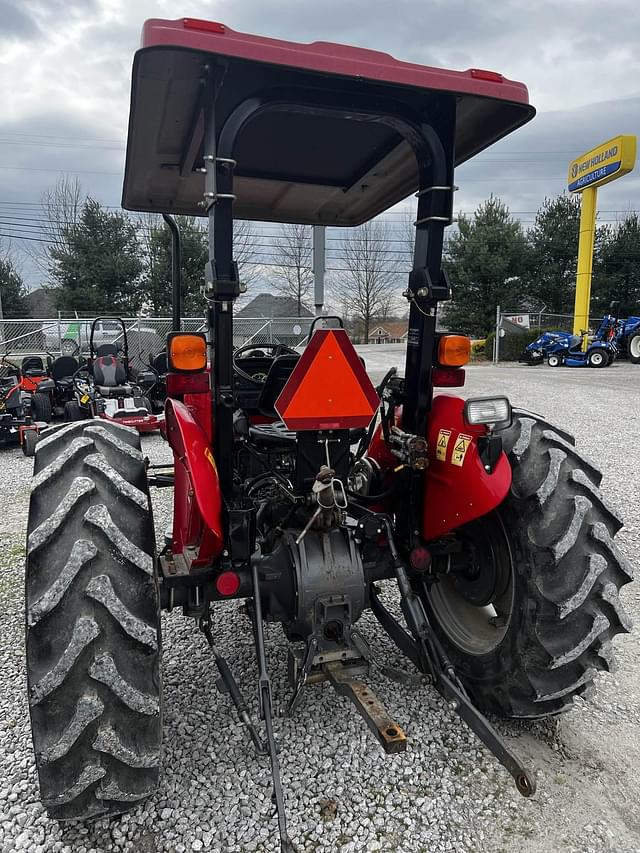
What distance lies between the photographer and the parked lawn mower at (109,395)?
31.5 ft

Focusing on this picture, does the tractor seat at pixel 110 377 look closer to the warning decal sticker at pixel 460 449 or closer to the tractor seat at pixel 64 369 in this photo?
the tractor seat at pixel 64 369

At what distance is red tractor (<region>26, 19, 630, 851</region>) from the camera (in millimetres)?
1874

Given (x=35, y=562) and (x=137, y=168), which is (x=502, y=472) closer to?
(x=35, y=562)

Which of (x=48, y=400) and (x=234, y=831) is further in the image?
(x=48, y=400)

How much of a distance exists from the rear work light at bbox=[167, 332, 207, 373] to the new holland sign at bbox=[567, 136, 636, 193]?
2622 cm

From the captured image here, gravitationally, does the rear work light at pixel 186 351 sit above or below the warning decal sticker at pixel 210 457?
above

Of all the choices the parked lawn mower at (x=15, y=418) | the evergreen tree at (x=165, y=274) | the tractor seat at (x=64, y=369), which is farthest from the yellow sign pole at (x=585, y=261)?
the parked lawn mower at (x=15, y=418)

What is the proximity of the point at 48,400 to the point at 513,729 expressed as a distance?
9071 millimetres

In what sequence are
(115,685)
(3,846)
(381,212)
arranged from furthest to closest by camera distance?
(381,212) → (3,846) → (115,685)

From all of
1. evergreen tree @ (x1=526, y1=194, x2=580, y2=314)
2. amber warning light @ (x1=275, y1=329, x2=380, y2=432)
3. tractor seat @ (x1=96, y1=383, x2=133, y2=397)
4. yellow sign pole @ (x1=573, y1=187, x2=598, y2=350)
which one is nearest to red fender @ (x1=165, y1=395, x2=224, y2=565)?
amber warning light @ (x1=275, y1=329, x2=380, y2=432)

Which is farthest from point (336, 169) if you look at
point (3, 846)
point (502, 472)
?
point (3, 846)

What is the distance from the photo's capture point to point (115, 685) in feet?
6.10

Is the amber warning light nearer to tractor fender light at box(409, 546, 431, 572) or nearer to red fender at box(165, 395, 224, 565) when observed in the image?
red fender at box(165, 395, 224, 565)

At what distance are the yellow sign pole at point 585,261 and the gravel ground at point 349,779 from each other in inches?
951
